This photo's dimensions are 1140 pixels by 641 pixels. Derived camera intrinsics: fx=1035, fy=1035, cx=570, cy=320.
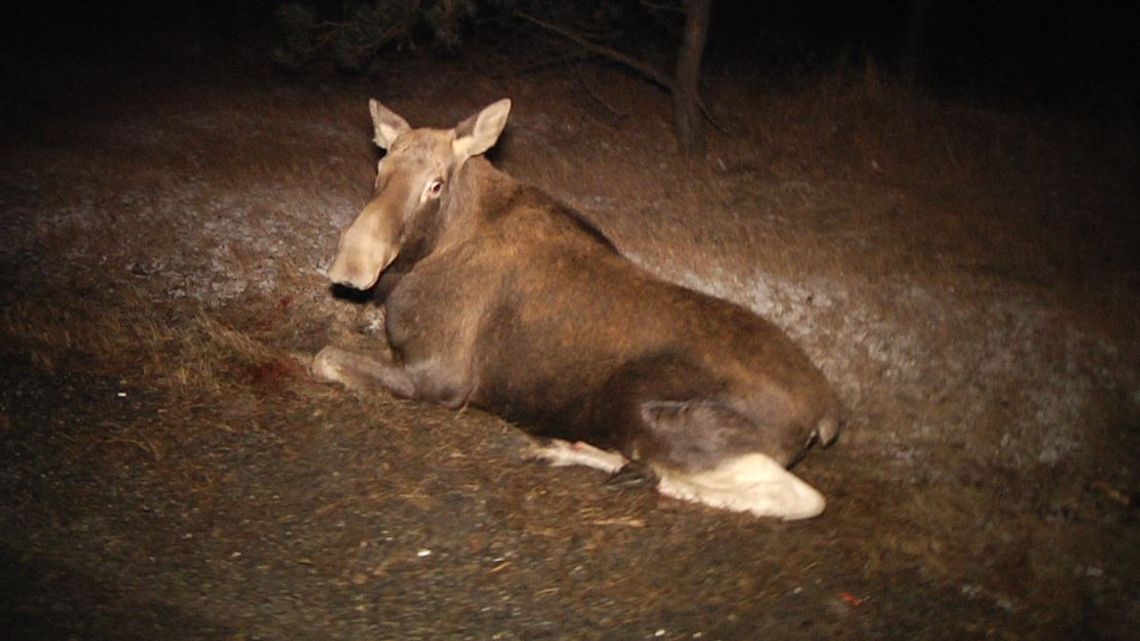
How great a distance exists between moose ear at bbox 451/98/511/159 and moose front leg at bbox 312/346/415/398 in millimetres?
1346

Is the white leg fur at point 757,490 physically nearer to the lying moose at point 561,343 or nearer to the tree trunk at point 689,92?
the lying moose at point 561,343

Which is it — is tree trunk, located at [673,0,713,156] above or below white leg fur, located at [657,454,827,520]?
above

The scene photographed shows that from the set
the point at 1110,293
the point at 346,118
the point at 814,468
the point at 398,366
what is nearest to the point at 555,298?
the point at 398,366

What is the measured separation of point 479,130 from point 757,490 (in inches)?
106

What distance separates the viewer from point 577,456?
5617 mm

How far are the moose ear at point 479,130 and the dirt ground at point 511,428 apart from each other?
5.25ft

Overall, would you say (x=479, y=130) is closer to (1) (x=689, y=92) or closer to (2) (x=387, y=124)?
(2) (x=387, y=124)

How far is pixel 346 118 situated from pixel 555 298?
18.6ft

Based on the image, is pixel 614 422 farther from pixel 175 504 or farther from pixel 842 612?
pixel 175 504

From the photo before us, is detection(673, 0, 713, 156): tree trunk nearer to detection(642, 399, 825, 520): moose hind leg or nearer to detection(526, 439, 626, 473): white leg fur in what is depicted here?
detection(526, 439, 626, 473): white leg fur

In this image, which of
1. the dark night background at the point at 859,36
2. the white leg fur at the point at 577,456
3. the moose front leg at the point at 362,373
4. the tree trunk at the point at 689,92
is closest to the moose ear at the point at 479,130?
the moose front leg at the point at 362,373

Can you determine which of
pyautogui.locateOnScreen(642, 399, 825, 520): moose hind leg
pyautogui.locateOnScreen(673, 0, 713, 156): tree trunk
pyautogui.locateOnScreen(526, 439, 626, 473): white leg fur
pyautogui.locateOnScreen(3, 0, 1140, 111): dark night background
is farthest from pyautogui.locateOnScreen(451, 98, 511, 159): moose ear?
pyautogui.locateOnScreen(3, 0, 1140, 111): dark night background

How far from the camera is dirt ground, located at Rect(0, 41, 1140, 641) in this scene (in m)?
4.46

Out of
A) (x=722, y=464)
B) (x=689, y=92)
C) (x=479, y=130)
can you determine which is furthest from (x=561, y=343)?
(x=689, y=92)
